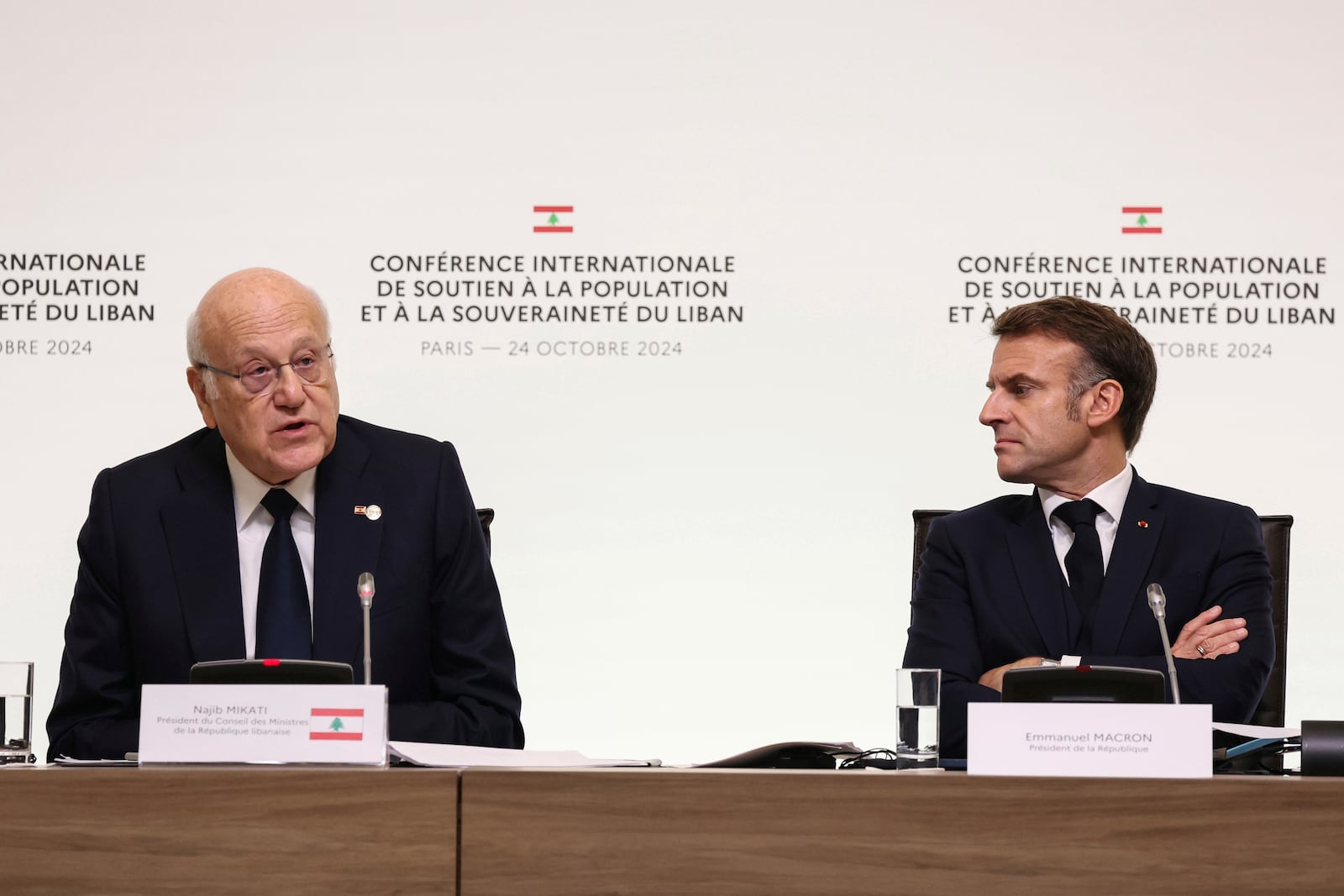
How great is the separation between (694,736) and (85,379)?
1900mm

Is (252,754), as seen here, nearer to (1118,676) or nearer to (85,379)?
(1118,676)

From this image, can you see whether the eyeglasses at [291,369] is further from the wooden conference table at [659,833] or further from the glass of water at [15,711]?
the wooden conference table at [659,833]

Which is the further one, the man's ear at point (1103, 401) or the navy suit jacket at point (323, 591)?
the man's ear at point (1103, 401)

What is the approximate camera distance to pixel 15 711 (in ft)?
6.35

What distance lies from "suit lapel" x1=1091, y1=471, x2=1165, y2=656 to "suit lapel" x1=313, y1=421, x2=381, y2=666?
1.34m

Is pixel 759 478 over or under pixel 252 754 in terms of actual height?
over

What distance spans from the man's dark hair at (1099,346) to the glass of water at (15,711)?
76.0 inches

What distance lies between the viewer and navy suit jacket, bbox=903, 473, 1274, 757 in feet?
9.14

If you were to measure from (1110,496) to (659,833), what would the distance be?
175 cm

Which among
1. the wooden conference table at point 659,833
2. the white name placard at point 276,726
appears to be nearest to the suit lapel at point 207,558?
the white name placard at point 276,726

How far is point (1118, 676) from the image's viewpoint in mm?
1722

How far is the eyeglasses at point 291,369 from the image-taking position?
2617mm

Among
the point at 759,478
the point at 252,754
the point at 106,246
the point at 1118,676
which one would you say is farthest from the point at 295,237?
the point at 1118,676

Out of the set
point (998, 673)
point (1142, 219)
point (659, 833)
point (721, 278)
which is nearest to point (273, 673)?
point (659, 833)
